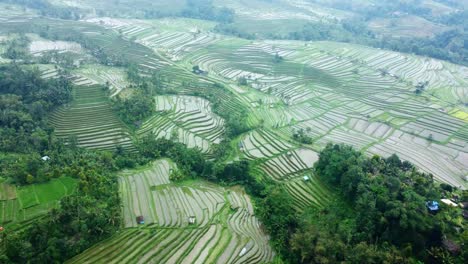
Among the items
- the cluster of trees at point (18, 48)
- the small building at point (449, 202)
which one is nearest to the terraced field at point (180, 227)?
the small building at point (449, 202)

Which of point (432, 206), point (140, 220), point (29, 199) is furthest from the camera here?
point (140, 220)

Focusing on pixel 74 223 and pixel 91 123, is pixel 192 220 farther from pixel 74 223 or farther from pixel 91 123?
pixel 91 123

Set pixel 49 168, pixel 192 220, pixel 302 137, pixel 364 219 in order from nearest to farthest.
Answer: pixel 364 219
pixel 192 220
pixel 49 168
pixel 302 137

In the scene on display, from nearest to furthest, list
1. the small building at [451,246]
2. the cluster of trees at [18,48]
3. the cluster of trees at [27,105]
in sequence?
1. the small building at [451,246]
2. the cluster of trees at [27,105]
3. the cluster of trees at [18,48]

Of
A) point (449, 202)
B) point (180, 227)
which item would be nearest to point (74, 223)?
point (180, 227)

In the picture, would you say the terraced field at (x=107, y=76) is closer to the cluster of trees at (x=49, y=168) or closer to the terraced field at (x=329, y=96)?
the cluster of trees at (x=49, y=168)

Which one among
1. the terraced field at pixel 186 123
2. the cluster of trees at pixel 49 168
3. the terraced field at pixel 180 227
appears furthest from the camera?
the terraced field at pixel 186 123

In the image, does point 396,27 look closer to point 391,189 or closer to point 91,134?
point 391,189

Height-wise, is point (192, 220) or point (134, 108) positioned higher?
point (134, 108)
